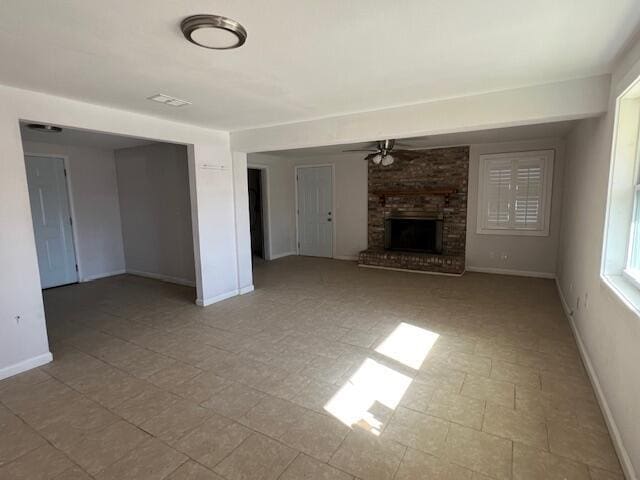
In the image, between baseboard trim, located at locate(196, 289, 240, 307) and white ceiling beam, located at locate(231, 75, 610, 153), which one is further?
baseboard trim, located at locate(196, 289, 240, 307)

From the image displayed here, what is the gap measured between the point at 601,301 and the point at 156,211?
588 cm

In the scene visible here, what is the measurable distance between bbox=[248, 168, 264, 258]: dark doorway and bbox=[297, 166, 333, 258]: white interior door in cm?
92

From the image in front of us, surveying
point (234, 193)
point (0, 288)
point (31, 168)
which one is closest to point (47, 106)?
point (0, 288)

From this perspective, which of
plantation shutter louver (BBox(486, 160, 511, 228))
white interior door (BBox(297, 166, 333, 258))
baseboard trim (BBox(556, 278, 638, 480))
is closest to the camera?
baseboard trim (BBox(556, 278, 638, 480))

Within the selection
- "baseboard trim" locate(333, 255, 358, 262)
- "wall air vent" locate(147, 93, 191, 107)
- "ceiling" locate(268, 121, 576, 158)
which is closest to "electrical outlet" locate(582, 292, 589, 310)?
"ceiling" locate(268, 121, 576, 158)

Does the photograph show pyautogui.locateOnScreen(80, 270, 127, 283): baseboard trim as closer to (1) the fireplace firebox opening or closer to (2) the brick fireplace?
(2) the brick fireplace

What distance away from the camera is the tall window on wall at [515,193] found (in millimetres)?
5461

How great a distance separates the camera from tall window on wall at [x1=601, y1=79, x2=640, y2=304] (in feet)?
7.17

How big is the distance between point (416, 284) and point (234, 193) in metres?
3.12

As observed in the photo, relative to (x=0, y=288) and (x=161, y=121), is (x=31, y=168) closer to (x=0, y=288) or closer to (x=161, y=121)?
(x=161, y=121)

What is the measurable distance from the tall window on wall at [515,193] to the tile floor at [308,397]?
185 cm

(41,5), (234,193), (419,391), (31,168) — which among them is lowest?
(419,391)

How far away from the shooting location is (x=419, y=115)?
10.5 ft

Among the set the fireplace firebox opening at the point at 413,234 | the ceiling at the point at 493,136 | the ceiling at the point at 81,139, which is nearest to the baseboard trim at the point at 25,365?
the ceiling at the point at 81,139
